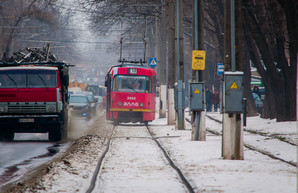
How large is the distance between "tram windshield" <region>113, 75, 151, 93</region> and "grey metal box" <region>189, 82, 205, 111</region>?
38.5 ft

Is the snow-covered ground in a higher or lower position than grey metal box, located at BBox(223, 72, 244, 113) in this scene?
lower

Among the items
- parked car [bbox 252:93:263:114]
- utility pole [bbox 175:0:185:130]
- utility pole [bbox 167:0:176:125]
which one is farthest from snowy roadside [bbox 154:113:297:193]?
parked car [bbox 252:93:263:114]

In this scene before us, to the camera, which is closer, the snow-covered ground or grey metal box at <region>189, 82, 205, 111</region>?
the snow-covered ground

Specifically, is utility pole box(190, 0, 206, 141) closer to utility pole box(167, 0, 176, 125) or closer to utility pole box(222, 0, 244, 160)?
utility pole box(222, 0, 244, 160)

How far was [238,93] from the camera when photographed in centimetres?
1330

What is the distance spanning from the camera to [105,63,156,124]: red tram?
30.2 meters

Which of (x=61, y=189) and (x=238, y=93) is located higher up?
(x=238, y=93)

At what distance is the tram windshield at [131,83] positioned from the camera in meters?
30.3

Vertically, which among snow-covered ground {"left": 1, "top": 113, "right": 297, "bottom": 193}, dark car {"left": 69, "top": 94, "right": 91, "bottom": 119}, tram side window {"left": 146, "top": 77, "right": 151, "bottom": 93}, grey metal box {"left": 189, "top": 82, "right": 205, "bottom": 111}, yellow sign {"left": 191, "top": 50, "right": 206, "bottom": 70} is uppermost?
yellow sign {"left": 191, "top": 50, "right": 206, "bottom": 70}

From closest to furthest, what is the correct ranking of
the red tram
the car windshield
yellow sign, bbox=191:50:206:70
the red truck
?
yellow sign, bbox=191:50:206:70 → the red truck → the red tram → the car windshield

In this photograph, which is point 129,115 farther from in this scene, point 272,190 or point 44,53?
point 272,190

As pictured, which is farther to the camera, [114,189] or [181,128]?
[181,128]

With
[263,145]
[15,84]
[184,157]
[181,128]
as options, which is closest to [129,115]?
[181,128]

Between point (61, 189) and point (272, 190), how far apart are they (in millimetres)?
2883
